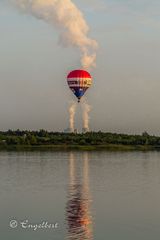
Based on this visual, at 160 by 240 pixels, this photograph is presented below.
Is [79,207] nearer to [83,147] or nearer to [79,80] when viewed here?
[79,80]

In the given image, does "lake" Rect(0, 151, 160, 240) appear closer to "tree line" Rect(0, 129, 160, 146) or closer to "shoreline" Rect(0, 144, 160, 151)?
"shoreline" Rect(0, 144, 160, 151)

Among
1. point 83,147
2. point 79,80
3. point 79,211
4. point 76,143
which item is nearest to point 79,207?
point 79,211

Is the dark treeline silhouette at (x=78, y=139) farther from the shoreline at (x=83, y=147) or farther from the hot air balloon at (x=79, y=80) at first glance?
the hot air balloon at (x=79, y=80)

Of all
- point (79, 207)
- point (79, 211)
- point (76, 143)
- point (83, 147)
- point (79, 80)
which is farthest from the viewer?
point (76, 143)

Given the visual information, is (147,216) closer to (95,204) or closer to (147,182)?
(95,204)

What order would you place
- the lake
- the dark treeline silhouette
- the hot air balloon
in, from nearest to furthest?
the lake < the hot air balloon < the dark treeline silhouette

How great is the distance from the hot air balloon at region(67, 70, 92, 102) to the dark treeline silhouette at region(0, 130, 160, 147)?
1429 inches

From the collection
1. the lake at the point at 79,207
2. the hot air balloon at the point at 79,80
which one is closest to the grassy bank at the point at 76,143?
the hot air balloon at the point at 79,80

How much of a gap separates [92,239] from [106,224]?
→ 10.8ft

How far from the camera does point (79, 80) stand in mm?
88938

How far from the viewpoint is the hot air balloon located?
89.0 m

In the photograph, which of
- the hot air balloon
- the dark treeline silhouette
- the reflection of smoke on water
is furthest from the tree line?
the reflection of smoke on water

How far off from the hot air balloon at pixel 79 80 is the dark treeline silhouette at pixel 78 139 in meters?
36.3

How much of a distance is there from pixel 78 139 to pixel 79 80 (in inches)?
1499
